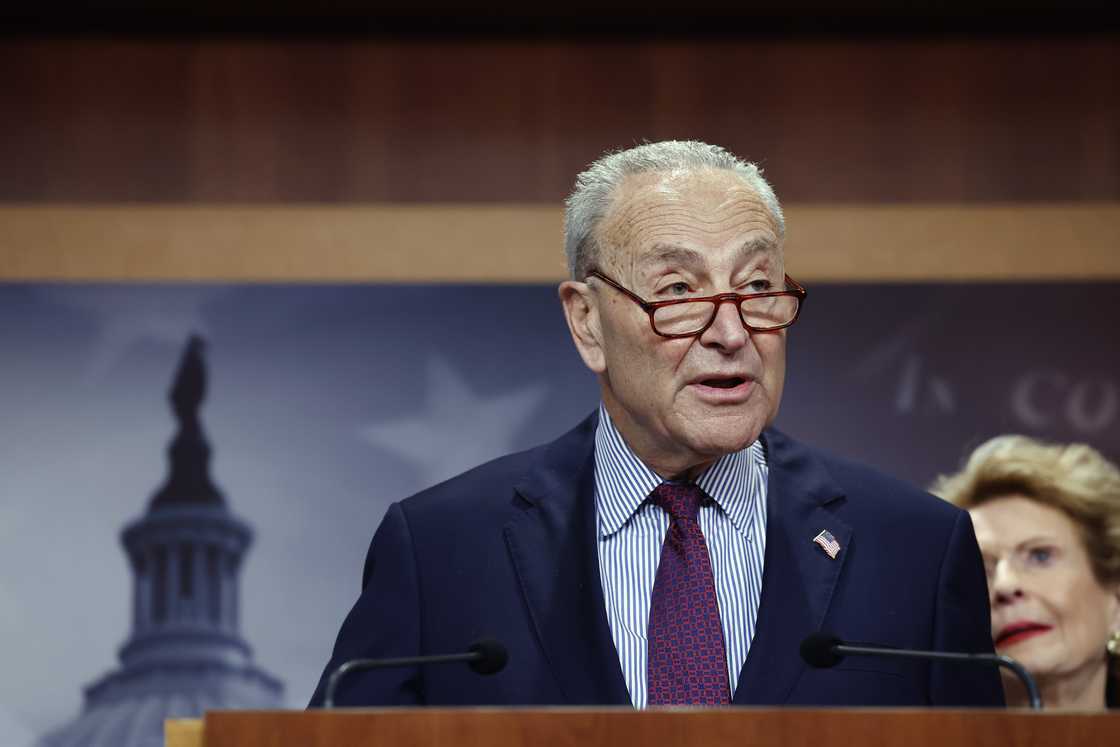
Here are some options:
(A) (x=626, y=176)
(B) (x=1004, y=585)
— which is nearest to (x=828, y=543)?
(A) (x=626, y=176)

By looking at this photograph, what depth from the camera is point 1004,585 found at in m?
3.08

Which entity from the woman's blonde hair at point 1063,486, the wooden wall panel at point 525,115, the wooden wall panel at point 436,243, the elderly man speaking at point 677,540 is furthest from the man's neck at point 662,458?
the wooden wall panel at point 525,115

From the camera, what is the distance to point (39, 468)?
3426 mm

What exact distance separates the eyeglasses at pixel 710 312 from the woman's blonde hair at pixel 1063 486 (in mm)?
1316

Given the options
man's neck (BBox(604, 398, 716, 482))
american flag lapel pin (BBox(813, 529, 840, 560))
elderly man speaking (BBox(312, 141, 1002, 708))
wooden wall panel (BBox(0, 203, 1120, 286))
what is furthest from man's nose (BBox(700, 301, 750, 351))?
wooden wall panel (BBox(0, 203, 1120, 286))

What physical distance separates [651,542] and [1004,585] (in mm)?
1222

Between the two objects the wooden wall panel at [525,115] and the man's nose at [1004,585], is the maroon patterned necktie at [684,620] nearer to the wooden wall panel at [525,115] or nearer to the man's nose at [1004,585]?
the man's nose at [1004,585]

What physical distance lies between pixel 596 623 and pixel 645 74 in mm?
2000

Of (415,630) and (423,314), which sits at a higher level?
(423,314)

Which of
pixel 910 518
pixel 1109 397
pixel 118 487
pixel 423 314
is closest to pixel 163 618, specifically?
pixel 118 487

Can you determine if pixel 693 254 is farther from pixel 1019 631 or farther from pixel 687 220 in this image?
pixel 1019 631

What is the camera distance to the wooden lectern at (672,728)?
1.38 meters

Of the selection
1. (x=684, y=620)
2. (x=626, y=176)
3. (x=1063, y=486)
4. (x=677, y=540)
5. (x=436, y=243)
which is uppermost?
(x=436, y=243)

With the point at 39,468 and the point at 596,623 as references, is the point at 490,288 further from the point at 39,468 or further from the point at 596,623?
the point at 596,623
